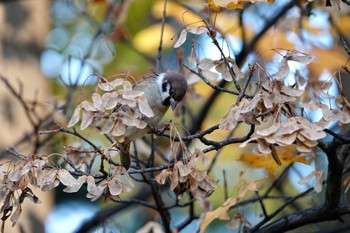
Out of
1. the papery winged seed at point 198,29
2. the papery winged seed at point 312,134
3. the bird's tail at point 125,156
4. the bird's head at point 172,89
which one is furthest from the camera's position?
the bird's head at point 172,89

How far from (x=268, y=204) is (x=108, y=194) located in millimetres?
2263

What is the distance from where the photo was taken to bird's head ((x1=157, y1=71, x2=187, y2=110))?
228cm

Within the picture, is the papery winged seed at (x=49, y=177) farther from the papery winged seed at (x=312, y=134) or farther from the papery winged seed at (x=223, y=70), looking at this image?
the papery winged seed at (x=312, y=134)

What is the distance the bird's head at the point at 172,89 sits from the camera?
2279 mm

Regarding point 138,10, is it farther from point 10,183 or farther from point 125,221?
point 10,183

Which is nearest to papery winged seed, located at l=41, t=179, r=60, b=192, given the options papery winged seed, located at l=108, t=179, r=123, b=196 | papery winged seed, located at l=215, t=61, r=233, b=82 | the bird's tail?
papery winged seed, located at l=108, t=179, r=123, b=196

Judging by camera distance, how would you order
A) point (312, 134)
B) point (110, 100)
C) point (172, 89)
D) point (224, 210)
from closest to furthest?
1. point (312, 134)
2. point (110, 100)
3. point (224, 210)
4. point (172, 89)

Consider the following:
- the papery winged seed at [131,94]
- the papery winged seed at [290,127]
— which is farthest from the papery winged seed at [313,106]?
the papery winged seed at [131,94]

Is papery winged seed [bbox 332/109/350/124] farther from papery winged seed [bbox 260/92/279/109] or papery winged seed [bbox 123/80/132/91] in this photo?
papery winged seed [bbox 123/80/132/91]

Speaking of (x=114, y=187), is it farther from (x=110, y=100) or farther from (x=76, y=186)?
(x=110, y=100)

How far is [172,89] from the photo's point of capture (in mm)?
2270

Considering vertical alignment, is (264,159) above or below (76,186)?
below

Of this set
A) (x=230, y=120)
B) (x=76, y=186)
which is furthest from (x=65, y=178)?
(x=230, y=120)

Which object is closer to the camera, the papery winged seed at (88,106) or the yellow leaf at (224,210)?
the papery winged seed at (88,106)
